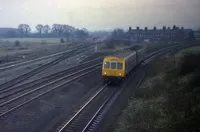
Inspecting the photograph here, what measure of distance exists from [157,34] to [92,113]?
11109 centimetres

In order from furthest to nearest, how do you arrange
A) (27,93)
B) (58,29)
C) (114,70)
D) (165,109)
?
(58,29), (114,70), (27,93), (165,109)

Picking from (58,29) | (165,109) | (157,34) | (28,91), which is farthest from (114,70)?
(58,29)

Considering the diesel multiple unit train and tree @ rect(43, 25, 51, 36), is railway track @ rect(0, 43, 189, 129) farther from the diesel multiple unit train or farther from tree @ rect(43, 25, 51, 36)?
tree @ rect(43, 25, 51, 36)

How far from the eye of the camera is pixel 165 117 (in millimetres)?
16047

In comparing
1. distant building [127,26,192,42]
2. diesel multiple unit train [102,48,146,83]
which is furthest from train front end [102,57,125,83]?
distant building [127,26,192,42]

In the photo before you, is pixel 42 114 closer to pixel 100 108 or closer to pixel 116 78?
pixel 100 108

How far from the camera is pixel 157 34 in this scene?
126 metres

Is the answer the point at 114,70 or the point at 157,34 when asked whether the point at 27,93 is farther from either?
the point at 157,34

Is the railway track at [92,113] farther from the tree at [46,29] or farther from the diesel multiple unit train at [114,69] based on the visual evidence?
the tree at [46,29]

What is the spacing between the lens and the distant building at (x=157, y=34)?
111m

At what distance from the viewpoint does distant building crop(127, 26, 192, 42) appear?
364ft

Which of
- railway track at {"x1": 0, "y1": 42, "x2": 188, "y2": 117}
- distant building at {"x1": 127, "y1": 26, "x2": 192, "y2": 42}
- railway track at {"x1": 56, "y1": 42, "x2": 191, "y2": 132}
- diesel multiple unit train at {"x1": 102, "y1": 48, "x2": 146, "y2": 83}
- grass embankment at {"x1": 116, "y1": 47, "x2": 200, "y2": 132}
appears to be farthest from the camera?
distant building at {"x1": 127, "y1": 26, "x2": 192, "y2": 42}

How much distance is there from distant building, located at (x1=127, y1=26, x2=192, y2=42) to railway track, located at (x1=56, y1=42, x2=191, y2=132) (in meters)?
88.6

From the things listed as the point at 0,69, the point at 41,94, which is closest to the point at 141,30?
the point at 0,69
